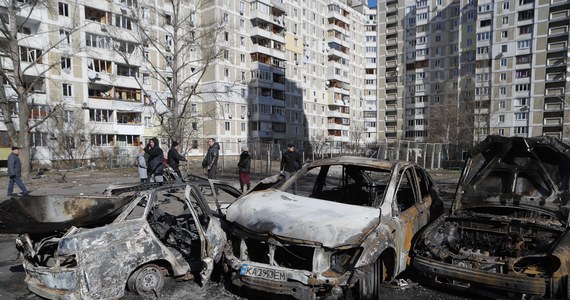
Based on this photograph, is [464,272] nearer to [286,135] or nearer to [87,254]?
[87,254]

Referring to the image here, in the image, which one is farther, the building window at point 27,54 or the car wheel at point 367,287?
the building window at point 27,54

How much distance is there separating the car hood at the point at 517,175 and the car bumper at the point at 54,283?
5.24m

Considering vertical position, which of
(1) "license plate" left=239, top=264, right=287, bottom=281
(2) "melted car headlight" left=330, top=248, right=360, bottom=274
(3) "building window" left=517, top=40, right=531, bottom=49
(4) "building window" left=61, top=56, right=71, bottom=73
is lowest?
(1) "license plate" left=239, top=264, right=287, bottom=281

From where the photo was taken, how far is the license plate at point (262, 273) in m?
3.71

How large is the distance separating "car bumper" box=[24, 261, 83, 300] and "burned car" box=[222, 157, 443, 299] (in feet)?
5.35

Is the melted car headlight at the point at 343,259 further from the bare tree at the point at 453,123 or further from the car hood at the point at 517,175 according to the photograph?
the bare tree at the point at 453,123

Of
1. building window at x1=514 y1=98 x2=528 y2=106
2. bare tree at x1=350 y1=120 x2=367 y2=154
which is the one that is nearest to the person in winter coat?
bare tree at x1=350 y1=120 x2=367 y2=154

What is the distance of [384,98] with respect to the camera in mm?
79500

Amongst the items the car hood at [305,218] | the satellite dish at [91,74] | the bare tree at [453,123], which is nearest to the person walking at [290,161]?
the car hood at [305,218]

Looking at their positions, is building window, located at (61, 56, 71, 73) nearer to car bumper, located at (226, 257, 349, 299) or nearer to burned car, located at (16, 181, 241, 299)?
burned car, located at (16, 181, 241, 299)

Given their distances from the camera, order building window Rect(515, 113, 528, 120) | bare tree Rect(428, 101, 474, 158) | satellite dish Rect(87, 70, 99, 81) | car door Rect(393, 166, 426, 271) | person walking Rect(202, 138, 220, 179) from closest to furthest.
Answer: car door Rect(393, 166, 426, 271) → person walking Rect(202, 138, 220, 179) → satellite dish Rect(87, 70, 99, 81) → bare tree Rect(428, 101, 474, 158) → building window Rect(515, 113, 528, 120)

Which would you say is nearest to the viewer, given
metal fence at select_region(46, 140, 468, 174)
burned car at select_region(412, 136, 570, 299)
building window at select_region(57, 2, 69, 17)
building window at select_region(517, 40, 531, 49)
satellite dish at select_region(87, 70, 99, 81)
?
burned car at select_region(412, 136, 570, 299)

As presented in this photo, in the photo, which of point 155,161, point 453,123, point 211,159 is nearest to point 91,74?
point 211,159

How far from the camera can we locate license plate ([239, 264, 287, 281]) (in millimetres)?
3715
